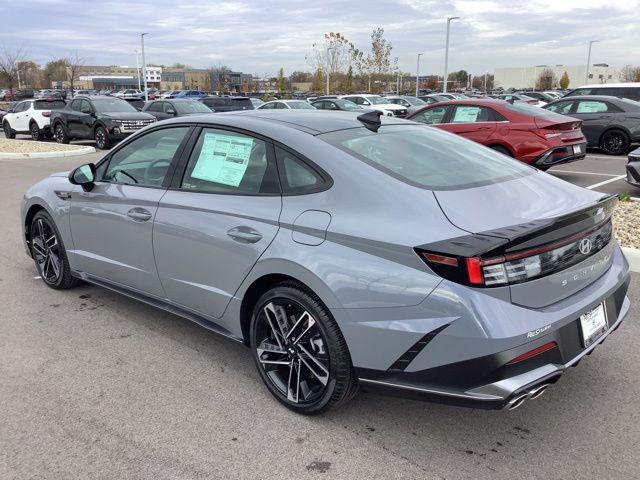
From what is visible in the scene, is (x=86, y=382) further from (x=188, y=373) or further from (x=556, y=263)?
(x=556, y=263)

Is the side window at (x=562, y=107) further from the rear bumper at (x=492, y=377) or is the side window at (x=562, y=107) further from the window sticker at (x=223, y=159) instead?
the rear bumper at (x=492, y=377)

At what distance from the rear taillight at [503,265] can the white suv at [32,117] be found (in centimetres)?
2261

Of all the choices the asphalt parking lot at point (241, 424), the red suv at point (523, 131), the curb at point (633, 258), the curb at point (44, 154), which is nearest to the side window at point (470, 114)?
the red suv at point (523, 131)

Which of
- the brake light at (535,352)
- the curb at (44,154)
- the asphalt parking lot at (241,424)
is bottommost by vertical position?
the asphalt parking lot at (241,424)

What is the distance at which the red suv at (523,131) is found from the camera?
390 inches

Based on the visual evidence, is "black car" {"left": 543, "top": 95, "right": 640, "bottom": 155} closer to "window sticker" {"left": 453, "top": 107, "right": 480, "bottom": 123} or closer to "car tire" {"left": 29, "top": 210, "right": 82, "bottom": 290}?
"window sticker" {"left": 453, "top": 107, "right": 480, "bottom": 123}

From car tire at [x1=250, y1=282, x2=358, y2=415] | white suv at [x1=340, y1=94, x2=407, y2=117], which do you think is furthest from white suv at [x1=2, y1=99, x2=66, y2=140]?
car tire at [x1=250, y1=282, x2=358, y2=415]

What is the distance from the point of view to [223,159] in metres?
3.50

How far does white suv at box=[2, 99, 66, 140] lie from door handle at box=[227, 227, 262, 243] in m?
21.4

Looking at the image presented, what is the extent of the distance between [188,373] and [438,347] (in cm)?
183

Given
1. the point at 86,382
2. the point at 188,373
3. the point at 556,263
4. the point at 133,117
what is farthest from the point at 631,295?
the point at 133,117

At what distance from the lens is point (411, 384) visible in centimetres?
257

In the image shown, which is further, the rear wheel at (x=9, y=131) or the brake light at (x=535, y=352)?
the rear wheel at (x=9, y=131)

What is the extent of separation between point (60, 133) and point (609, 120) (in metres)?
17.7
